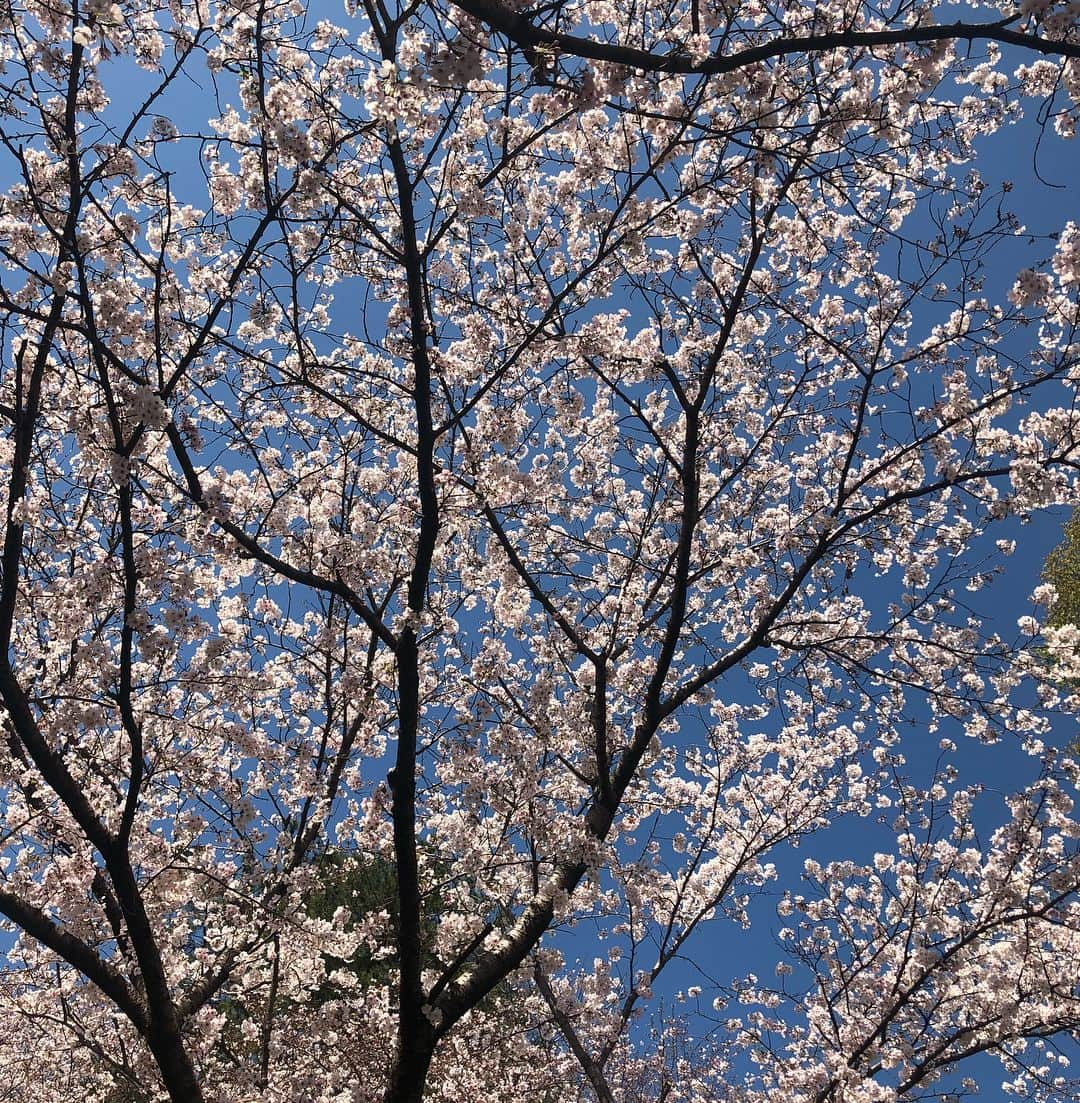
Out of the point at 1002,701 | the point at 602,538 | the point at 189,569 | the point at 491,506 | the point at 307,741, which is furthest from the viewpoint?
the point at 602,538

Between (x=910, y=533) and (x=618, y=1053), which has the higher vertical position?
(x=910, y=533)

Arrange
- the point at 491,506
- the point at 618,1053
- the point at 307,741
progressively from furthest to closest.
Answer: the point at 618,1053 < the point at 307,741 < the point at 491,506

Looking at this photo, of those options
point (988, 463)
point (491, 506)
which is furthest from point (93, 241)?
point (988, 463)

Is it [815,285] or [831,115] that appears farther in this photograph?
[815,285]

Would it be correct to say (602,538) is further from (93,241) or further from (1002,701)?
(93,241)

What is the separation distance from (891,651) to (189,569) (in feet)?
19.3

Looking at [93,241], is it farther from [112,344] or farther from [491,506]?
[491,506]

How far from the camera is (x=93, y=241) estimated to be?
5.16 metres

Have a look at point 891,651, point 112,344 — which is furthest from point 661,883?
point 112,344

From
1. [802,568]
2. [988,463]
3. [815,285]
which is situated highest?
[815,285]

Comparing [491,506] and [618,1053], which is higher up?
[491,506]

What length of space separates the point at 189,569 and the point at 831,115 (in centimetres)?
498

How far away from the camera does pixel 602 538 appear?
28.9ft

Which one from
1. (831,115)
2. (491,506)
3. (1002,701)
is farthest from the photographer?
(1002,701)
